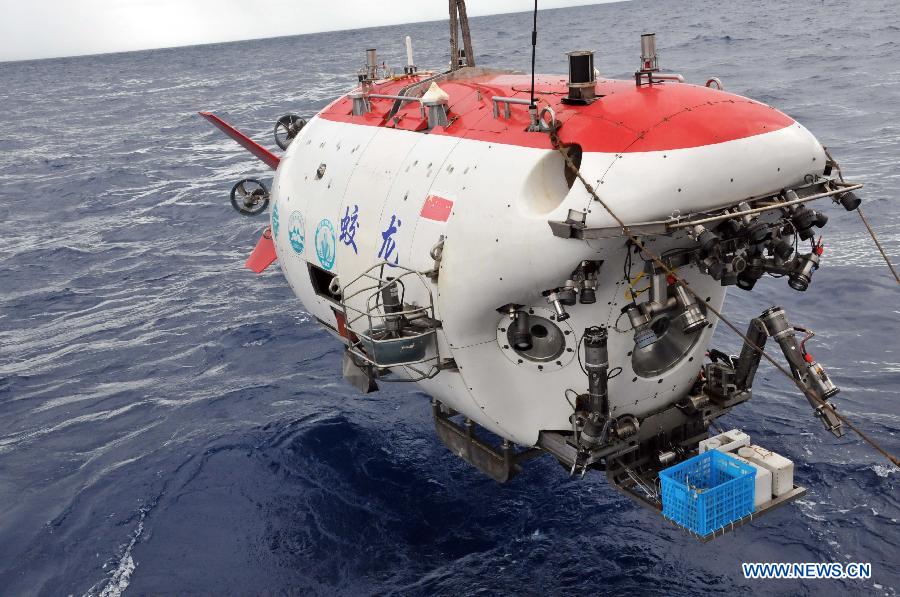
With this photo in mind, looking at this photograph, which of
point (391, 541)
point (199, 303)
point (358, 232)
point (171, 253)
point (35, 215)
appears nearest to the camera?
point (358, 232)

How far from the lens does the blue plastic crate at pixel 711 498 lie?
8.27 metres

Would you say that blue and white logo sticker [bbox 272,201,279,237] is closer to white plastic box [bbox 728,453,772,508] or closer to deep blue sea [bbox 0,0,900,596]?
deep blue sea [bbox 0,0,900,596]

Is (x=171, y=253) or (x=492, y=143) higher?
(x=492, y=143)

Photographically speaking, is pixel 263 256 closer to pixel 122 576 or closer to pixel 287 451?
pixel 287 451

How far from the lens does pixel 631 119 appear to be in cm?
859

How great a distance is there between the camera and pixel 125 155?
44469mm

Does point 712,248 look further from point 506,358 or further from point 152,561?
point 152,561

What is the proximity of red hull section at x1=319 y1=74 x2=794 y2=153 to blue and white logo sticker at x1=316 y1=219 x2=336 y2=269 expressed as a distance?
2110 mm

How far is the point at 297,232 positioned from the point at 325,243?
3.17 ft

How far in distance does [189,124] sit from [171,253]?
3014 centimetres

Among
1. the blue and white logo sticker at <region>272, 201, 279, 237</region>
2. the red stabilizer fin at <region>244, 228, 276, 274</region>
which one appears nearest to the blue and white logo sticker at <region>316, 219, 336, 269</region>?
the blue and white logo sticker at <region>272, 201, 279, 237</region>

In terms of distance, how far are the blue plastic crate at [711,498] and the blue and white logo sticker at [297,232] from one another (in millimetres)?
6186

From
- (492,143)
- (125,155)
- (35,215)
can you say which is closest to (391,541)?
(492,143)

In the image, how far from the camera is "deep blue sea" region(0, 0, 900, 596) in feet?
37.1
